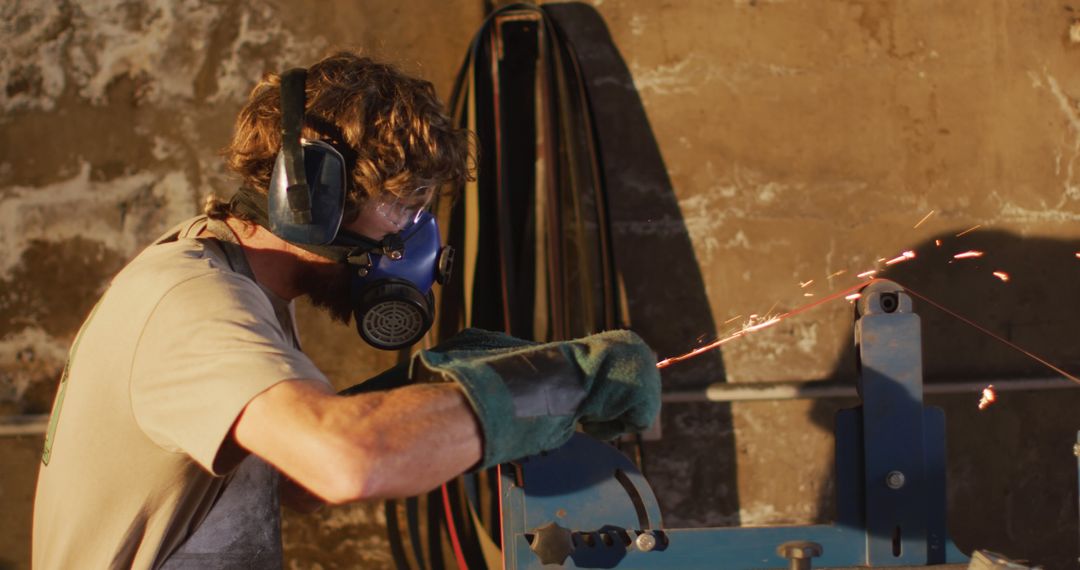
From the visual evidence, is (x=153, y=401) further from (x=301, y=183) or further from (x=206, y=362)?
(x=301, y=183)

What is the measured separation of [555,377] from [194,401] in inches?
18.3

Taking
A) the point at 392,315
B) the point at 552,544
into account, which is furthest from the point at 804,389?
the point at 392,315

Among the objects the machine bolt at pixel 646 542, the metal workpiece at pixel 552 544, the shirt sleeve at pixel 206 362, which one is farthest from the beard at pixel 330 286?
the machine bolt at pixel 646 542

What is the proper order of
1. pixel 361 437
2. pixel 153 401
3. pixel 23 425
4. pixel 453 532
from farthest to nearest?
1. pixel 23 425
2. pixel 453 532
3. pixel 153 401
4. pixel 361 437

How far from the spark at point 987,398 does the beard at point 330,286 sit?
2069 mm

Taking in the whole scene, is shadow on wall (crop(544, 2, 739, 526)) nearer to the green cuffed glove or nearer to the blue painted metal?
the blue painted metal

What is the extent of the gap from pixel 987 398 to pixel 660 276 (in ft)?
3.59

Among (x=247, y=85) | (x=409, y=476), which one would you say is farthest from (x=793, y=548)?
(x=247, y=85)

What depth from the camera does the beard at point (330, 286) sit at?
1609mm

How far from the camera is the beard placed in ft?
5.28

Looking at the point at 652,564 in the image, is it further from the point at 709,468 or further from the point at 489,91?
the point at 489,91

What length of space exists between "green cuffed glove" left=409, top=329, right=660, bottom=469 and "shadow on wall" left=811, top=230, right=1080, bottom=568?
167 cm

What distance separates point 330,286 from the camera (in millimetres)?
1657

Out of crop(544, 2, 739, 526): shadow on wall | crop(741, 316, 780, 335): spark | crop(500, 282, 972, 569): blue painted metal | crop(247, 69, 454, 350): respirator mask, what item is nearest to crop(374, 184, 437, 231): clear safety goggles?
crop(247, 69, 454, 350): respirator mask
